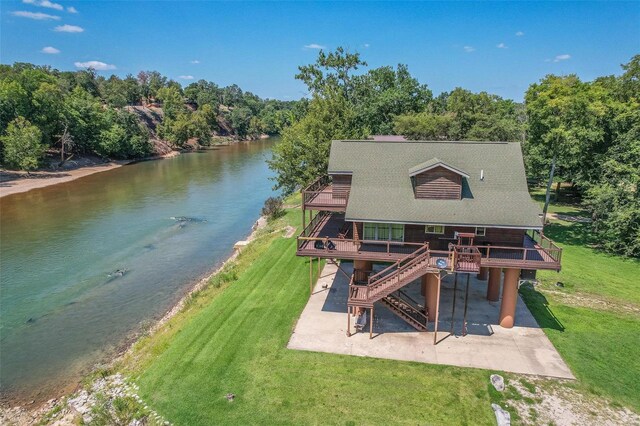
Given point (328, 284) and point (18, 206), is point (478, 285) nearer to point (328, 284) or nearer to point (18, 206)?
point (328, 284)

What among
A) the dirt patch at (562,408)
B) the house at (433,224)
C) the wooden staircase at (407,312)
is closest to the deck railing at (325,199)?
the house at (433,224)

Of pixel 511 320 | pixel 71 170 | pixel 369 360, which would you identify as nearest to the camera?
pixel 369 360

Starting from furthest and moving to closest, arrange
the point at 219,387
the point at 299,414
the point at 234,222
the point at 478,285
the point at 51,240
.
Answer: the point at 234,222 → the point at 51,240 → the point at 478,285 → the point at 219,387 → the point at 299,414

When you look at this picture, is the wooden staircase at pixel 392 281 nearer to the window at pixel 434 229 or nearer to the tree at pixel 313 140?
the window at pixel 434 229

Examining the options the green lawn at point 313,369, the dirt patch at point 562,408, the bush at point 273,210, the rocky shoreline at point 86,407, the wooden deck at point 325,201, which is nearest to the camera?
the dirt patch at point 562,408

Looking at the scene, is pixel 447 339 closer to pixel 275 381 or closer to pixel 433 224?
pixel 433 224

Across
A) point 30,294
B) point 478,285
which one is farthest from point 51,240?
point 478,285

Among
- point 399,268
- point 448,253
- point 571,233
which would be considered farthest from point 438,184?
point 571,233
